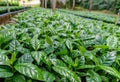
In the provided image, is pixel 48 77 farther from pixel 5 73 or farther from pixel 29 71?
pixel 5 73

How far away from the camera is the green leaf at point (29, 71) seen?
3.54 feet

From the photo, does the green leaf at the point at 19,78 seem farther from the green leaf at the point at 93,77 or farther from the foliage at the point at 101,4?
the foliage at the point at 101,4

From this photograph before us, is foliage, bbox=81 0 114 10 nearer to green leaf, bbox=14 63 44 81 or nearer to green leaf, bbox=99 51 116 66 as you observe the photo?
green leaf, bbox=99 51 116 66

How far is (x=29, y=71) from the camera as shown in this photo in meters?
1.11

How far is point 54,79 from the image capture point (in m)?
1.16

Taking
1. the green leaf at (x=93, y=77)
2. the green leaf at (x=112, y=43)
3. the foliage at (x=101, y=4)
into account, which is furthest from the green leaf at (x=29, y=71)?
the foliage at (x=101, y=4)

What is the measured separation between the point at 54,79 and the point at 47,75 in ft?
0.17

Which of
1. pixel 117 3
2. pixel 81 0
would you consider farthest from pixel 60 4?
pixel 117 3

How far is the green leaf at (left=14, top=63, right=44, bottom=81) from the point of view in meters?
1.08

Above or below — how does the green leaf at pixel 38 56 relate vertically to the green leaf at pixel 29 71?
above

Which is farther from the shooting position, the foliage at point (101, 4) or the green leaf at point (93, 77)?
the foliage at point (101, 4)

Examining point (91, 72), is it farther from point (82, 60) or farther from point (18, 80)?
point (18, 80)

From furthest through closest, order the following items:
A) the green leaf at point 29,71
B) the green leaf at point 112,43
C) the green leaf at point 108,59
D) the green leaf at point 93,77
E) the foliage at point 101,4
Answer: the foliage at point 101,4, the green leaf at point 112,43, the green leaf at point 108,59, the green leaf at point 93,77, the green leaf at point 29,71

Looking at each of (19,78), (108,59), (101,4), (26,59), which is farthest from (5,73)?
(101,4)
